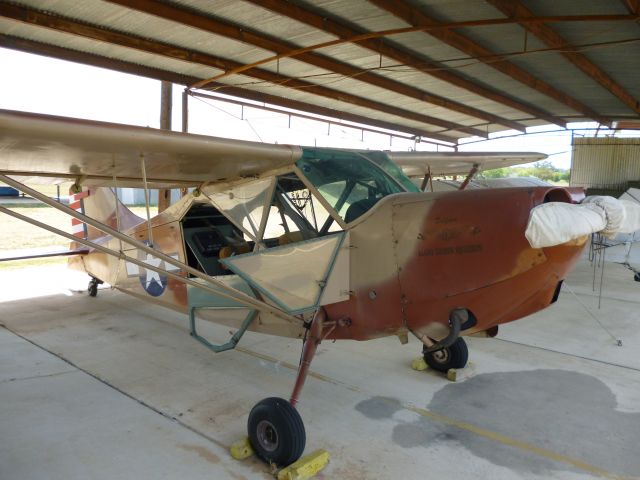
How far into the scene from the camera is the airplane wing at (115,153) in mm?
3043

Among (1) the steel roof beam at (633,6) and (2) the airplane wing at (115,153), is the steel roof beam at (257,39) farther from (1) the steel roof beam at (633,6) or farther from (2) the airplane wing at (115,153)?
(1) the steel roof beam at (633,6)

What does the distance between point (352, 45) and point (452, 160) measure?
3910 millimetres

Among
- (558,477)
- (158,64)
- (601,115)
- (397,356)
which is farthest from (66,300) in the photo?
(601,115)

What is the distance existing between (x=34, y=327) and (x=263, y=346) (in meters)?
3.13

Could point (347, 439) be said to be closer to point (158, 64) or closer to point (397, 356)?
point (397, 356)

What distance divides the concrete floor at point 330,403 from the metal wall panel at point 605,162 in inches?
597

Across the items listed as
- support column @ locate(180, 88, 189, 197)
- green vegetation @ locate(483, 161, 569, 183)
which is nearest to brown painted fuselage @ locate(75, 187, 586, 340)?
support column @ locate(180, 88, 189, 197)

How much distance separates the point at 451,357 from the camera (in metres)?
4.74

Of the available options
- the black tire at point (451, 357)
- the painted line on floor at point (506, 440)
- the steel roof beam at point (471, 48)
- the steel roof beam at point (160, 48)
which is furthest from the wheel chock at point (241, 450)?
the steel roof beam at point (160, 48)

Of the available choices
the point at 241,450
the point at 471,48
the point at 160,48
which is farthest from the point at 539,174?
the point at 241,450

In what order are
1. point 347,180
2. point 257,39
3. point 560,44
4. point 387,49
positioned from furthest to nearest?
point 387,49
point 560,44
point 257,39
point 347,180

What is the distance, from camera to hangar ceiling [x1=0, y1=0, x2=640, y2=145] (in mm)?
7055

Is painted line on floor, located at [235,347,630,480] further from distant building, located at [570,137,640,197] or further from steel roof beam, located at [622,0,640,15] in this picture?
distant building, located at [570,137,640,197]

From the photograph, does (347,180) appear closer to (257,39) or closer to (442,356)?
(442,356)
